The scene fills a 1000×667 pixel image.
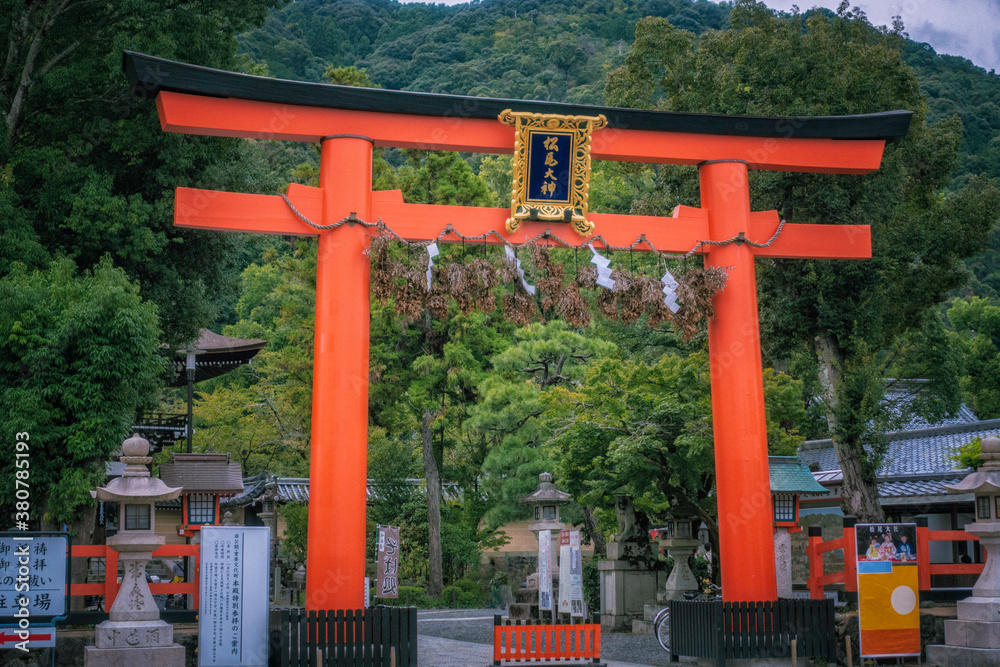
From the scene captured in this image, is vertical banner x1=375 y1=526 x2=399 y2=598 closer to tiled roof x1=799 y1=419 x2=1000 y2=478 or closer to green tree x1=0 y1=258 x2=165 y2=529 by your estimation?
green tree x1=0 y1=258 x2=165 y2=529

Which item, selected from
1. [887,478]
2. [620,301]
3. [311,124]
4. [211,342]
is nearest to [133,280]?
[311,124]

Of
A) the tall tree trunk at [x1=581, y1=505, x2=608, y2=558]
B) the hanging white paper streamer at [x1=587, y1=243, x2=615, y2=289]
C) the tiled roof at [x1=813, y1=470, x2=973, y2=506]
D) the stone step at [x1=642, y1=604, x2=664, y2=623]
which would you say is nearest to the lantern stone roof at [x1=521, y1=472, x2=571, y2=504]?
the stone step at [x1=642, y1=604, x2=664, y2=623]

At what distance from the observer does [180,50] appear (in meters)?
14.0

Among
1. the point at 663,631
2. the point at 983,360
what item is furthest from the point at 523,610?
the point at 983,360

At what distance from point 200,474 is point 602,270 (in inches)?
295

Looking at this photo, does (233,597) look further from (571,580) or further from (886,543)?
(886,543)

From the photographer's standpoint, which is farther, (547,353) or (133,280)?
(547,353)

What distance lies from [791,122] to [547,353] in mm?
13012

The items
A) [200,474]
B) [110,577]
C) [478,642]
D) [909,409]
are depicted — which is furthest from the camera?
[909,409]

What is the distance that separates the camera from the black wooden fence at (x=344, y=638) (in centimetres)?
Result: 952

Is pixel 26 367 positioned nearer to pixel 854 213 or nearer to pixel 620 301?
pixel 620 301

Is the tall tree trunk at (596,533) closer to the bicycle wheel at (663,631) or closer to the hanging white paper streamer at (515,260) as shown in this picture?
the bicycle wheel at (663,631)

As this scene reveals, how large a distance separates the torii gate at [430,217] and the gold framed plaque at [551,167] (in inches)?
6.3

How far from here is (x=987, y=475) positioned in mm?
11344
